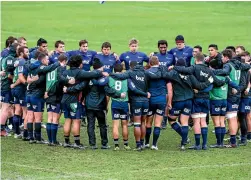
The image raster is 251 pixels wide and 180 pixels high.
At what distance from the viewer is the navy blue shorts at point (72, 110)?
55.7 ft

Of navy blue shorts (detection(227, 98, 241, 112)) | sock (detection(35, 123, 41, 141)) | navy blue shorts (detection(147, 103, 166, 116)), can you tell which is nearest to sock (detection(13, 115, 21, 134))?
sock (detection(35, 123, 41, 141))

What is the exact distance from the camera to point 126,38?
37625mm

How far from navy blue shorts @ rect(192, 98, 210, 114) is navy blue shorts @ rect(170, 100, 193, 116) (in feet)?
0.30

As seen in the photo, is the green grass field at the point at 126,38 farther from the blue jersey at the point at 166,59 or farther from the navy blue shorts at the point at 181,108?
the blue jersey at the point at 166,59

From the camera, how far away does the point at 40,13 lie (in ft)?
151

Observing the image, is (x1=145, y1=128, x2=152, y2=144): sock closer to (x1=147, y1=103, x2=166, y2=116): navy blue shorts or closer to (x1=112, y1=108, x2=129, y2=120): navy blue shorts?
(x1=147, y1=103, x2=166, y2=116): navy blue shorts

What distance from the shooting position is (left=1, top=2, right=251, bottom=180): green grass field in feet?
49.2

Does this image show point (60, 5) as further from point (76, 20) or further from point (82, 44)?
point (82, 44)

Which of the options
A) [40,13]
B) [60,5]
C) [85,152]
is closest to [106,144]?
[85,152]

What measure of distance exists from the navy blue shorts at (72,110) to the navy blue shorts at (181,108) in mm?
1983

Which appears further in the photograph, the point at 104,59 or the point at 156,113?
the point at 104,59

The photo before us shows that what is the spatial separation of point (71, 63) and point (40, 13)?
29.7 metres

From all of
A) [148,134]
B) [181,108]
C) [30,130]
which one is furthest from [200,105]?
[30,130]

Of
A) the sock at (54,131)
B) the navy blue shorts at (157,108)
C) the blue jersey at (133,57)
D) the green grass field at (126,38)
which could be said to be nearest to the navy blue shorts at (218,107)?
the green grass field at (126,38)
